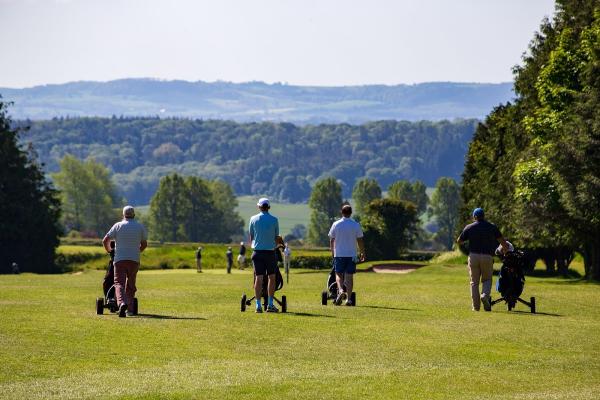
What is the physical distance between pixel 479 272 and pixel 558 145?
24.8 metres

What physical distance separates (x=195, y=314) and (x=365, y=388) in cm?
1254

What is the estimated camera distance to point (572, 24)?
66188 mm

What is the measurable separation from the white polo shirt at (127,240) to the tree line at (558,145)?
28.7 meters

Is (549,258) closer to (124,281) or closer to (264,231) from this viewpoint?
(264,231)

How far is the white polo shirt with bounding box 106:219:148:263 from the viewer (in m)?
28.0

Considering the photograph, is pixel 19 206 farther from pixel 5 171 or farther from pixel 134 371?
pixel 134 371

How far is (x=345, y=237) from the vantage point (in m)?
31.6

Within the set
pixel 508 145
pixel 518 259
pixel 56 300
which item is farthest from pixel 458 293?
pixel 508 145

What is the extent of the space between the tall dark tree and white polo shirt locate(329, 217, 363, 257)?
74895 mm

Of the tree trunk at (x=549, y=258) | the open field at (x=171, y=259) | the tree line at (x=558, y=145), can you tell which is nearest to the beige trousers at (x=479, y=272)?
the tree line at (x=558, y=145)

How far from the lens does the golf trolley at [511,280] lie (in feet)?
104

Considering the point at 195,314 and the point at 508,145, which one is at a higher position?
the point at 508,145

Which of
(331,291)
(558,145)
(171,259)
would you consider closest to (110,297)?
(331,291)

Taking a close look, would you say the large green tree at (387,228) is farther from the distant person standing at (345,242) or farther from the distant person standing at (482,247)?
the distant person standing at (482,247)
